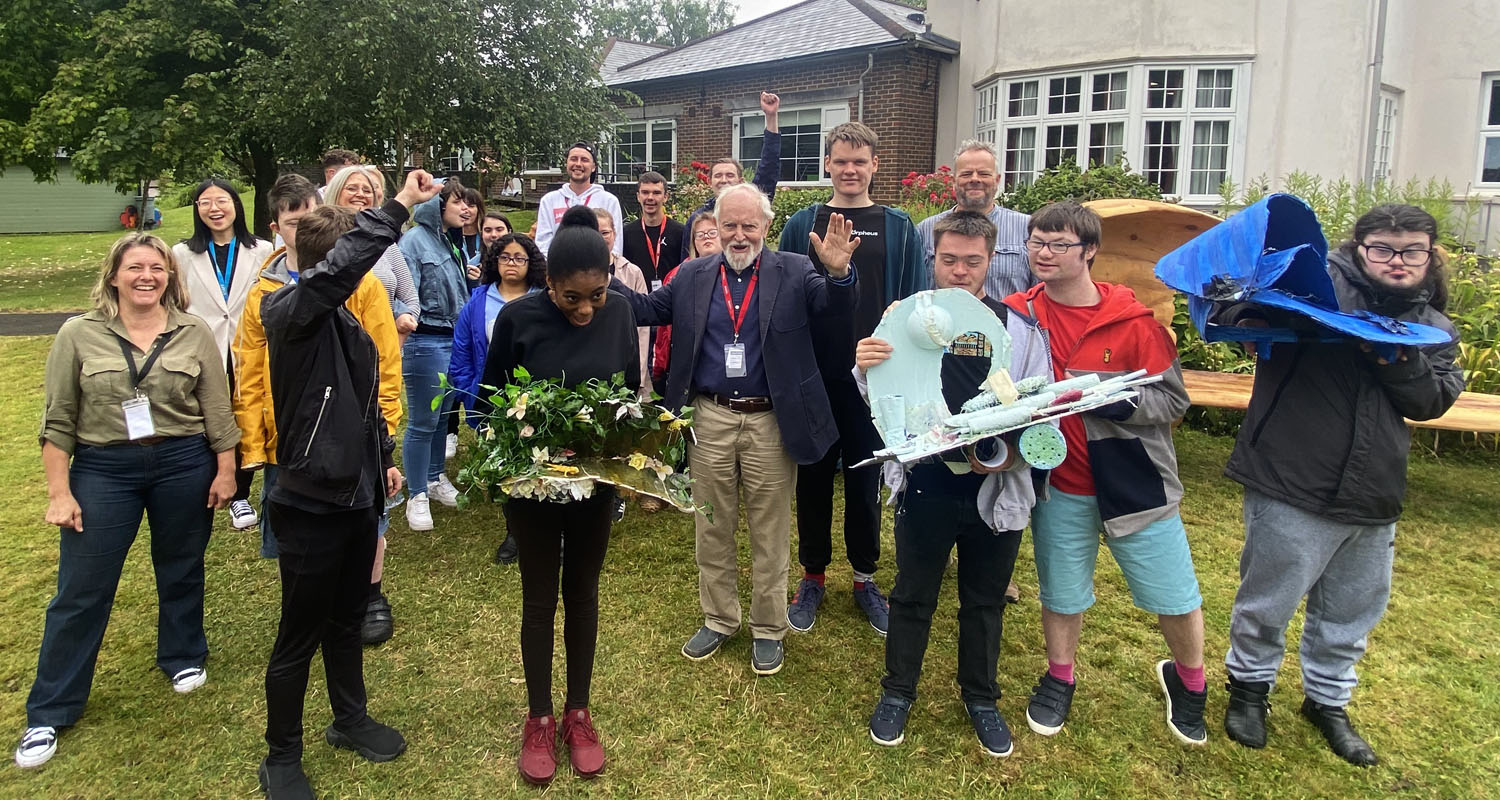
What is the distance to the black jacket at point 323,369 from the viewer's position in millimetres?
2570

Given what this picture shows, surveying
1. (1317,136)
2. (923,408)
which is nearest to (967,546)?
(923,408)

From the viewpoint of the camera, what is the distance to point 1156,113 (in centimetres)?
1292

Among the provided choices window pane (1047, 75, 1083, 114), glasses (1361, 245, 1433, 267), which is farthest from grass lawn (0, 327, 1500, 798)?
window pane (1047, 75, 1083, 114)

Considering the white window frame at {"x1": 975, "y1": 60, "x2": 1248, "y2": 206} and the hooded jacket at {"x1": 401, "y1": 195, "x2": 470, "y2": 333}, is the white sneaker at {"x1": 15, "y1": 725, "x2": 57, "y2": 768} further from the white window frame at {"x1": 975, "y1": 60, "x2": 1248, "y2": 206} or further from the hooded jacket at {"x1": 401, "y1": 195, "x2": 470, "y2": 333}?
the white window frame at {"x1": 975, "y1": 60, "x2": 1248, "y2": 206}

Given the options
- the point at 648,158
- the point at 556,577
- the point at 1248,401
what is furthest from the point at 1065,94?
the point at 556,577

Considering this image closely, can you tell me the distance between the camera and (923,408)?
112 inches

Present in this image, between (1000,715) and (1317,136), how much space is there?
12.7m

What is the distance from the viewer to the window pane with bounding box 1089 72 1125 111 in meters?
13.2

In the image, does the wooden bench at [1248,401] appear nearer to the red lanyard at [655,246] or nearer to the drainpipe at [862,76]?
the red lanyard at [655,246]

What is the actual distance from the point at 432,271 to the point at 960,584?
3759 mm

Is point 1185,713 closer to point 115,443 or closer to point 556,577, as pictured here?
point 556,577

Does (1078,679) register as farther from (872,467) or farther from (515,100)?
(515,100)

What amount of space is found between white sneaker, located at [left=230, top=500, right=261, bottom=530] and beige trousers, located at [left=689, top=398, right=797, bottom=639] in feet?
10.1

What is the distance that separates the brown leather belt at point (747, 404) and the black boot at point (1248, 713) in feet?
7.05
